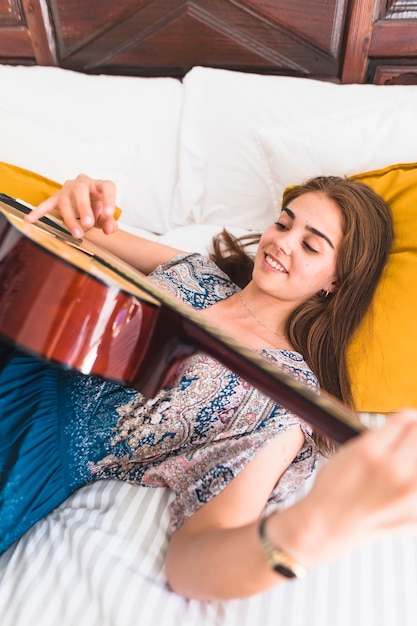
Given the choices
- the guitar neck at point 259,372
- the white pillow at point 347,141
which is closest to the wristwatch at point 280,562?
the guitar neck at point 259,372

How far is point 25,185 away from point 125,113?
482 millimetres

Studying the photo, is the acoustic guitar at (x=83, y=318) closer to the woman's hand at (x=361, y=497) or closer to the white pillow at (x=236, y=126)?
the woman's hand at (x=361, y=497)

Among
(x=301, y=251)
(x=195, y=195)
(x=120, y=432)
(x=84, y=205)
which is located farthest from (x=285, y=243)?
(x=195, y=195)

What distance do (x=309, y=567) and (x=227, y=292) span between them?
0.92 m

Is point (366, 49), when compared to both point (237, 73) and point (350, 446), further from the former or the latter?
point (350, 446)

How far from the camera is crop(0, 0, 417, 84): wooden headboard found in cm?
166

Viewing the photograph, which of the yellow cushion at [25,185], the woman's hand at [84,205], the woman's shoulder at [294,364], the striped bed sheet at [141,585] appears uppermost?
the woman's hand at [84,205]

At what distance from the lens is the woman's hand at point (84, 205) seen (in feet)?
3.64

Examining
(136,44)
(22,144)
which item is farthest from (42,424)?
(136,44)

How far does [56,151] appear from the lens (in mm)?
1619

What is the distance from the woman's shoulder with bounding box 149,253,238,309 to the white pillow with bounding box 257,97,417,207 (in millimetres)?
407

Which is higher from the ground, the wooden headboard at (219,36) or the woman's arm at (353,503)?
the wooden headboard at (219,36)

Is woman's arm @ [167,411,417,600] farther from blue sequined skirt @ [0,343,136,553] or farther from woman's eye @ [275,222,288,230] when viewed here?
woman's eye @ [275,222,288,230]

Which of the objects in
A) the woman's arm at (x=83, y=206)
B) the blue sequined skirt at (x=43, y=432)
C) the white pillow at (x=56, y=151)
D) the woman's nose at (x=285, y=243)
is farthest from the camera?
the white pillow at (x=56, y=151)
